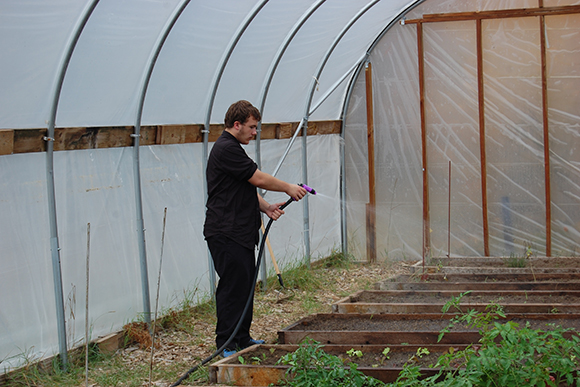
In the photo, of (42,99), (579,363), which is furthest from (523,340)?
(42,99)

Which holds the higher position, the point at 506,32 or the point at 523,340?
the point at 506,32

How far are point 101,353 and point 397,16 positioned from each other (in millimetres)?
5190

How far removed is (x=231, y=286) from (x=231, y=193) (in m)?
0.56

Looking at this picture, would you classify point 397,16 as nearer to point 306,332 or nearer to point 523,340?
point 306,332

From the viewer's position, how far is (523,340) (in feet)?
9.09

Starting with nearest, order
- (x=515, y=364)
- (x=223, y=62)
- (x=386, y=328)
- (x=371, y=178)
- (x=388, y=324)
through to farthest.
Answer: (x=515, y=364), (x=386, y=328), (x=388, y=324), (x=223, y=62), (x=371, y=178)

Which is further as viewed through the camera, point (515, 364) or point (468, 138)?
point (468, 138)

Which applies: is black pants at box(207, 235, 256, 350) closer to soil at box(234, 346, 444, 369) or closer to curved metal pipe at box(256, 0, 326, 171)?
soil at box(234, 346, 444, 369)

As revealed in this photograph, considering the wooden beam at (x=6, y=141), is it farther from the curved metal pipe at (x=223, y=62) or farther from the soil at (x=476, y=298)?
the soil at (x=476, y=298)

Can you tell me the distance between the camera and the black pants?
394cm

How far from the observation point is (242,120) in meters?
3.96

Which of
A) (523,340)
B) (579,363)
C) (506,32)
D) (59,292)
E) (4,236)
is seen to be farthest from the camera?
(506,32)

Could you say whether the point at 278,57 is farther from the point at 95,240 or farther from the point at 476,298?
the point at 476,298

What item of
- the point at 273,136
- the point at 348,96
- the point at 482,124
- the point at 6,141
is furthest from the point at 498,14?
the point at 6,141
